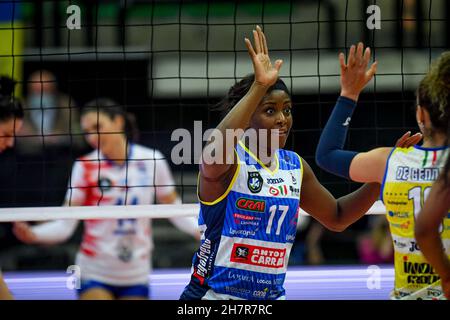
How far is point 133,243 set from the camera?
6516mm

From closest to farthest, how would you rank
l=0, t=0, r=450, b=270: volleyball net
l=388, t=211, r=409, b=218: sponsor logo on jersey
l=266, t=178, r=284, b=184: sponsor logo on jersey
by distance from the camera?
1. l=388, t=211, r=409, b=218: sponsor logo on jersey
2. l=266, t=178, r=284, b=184: sponsor logo on jersey
3. l=0, t=0, r=450, b=270: volleyball net

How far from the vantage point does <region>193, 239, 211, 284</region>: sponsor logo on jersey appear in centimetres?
373

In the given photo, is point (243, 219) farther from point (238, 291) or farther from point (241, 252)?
point (238, 291)

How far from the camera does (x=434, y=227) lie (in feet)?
9.89

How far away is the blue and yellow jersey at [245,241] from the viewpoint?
12.1 ft

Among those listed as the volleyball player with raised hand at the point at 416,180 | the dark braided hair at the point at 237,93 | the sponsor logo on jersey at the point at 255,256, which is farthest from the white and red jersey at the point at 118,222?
the volleyball player with raised hand at the point at 416,180

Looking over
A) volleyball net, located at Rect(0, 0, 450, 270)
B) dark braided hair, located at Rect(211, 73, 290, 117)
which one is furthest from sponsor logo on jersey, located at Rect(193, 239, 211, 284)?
volleyball net, located at Rect(0, 0, 450, 270)

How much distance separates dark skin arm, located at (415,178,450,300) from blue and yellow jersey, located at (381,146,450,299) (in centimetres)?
21

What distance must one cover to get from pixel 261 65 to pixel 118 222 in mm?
3222

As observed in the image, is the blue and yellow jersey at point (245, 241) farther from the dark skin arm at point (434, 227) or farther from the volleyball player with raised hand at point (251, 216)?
the dark skin arm at point (434, 227)

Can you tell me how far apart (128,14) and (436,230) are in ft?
34.0

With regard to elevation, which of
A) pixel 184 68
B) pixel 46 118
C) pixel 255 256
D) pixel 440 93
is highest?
pixel 184 68

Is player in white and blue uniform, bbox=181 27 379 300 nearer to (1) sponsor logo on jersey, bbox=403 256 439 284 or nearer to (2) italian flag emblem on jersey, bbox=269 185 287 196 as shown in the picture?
(2) italian flag emblem on jersey, bbox=269 185 287 196

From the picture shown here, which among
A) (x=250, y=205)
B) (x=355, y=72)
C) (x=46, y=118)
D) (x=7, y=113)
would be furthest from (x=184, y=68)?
(x=250, y=205)
